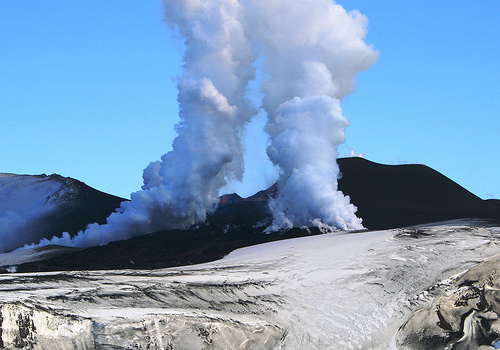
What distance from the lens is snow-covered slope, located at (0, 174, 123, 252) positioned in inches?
2648

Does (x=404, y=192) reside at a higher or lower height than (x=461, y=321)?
higher

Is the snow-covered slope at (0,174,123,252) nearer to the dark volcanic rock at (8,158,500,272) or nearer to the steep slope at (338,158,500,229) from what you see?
the dark volcanic rock at (8,158,500,272)

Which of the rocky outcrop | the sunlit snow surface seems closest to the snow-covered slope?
the sunlit snow surface

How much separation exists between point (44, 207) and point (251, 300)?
60841 millimetres

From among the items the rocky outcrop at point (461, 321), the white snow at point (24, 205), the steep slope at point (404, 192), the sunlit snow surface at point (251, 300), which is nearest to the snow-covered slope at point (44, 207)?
the white snow at point (24, 205)

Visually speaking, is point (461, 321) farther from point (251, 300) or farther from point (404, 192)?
point (404, 192)

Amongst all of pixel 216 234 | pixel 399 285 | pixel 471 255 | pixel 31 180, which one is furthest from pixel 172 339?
pixel 31 180

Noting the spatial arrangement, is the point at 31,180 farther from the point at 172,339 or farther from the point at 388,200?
the point at 172,339

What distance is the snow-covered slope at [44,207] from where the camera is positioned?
67250 mm

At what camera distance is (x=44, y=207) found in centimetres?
7475

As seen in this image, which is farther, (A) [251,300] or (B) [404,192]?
(B) [404,192]

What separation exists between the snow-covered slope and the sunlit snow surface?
4690 cm

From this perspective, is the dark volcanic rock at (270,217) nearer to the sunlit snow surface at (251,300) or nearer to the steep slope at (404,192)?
the steep slope at (404,192)

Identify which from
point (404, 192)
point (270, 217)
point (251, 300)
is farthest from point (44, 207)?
point (251, 300)
